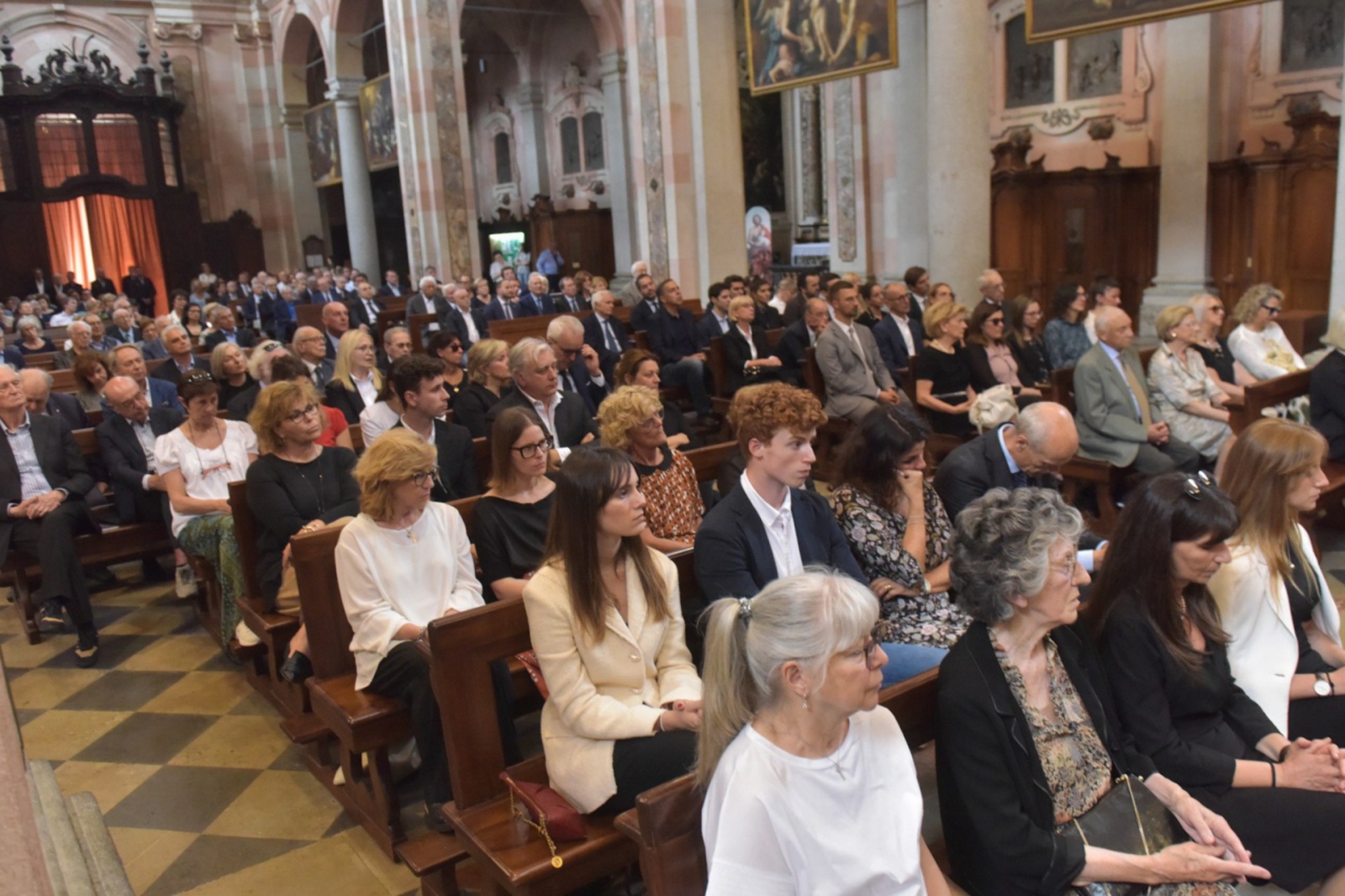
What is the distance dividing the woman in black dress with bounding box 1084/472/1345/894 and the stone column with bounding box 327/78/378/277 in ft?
61.8

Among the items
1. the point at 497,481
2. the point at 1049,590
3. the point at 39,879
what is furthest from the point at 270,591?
the point at 1049,590

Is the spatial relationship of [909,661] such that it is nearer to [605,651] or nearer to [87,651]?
[605,651]

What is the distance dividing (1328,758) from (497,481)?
2.58 m

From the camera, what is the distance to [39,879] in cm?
153

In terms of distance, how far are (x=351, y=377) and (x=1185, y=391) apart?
471 cm

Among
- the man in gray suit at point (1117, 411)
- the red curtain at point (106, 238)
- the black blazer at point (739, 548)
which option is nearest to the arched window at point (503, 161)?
the red curtain at point (106, 238)

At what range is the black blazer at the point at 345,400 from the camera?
6.17 meters

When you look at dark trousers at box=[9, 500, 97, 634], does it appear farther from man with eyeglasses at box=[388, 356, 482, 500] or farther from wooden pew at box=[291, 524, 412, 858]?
wooden pew at box=[291, 524, 412, 858]

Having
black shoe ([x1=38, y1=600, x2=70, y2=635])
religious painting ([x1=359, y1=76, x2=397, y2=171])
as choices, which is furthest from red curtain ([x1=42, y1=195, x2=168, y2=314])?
black shoe ([x1=38, y1=600, x2=70, y2=635])

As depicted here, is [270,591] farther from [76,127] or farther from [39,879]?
[76,127]

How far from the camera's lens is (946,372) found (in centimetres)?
656

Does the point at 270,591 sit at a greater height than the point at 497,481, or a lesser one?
lesser

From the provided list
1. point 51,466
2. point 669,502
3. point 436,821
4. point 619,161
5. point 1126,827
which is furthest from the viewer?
point 619,161

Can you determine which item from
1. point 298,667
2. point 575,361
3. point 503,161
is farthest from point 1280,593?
point 503,161
